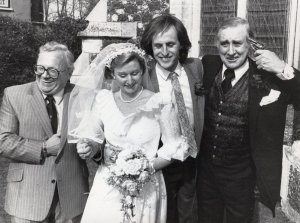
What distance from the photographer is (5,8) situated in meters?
20.1

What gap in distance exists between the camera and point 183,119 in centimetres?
343

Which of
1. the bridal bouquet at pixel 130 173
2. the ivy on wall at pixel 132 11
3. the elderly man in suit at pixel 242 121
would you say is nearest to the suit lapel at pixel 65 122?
the bridal bouquet at pixel 130 173

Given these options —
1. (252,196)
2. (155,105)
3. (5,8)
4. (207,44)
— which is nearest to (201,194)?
(252,196)

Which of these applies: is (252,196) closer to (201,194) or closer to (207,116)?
(201,194)

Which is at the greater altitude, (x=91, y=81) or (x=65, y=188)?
(x=91, y=81)

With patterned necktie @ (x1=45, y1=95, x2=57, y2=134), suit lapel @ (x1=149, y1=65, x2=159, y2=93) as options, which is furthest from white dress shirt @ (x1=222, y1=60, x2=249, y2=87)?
patterned necktie @ (x1=45, y1=95, x2=57, y2=134)

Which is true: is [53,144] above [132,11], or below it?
below

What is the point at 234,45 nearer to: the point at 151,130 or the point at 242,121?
the point at 242,121

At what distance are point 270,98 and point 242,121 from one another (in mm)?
285

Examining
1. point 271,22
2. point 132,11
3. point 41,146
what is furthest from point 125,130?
point 132,11

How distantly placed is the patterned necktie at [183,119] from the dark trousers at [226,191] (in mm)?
277

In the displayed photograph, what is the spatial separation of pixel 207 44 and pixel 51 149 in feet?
14.5

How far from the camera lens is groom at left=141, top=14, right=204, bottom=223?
3.45m

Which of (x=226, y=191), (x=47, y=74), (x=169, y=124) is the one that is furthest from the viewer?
(x=226, y=191)
